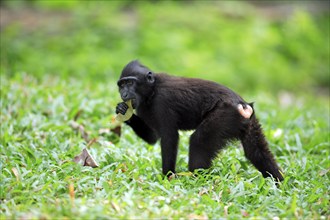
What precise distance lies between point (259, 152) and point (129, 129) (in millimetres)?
2670

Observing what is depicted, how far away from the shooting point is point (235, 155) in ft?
23.8

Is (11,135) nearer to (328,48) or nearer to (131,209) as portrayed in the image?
(131,209)

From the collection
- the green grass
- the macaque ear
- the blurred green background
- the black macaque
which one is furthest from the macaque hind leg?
the blurred green background

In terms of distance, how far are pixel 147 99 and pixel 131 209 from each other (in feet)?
6.95

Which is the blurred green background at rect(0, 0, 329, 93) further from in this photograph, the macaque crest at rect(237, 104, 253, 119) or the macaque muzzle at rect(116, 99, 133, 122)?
the macaque crest at rect(237, 104, 253, 119)

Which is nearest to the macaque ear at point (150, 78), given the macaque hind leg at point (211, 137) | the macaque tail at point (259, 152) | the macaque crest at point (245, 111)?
the macaque hind leg at point (211, 137)

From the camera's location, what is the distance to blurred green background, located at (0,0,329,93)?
45.6 feet

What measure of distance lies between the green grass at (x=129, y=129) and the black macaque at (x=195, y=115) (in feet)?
0.81

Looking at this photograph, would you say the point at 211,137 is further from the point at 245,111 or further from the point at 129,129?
the point at 129,129

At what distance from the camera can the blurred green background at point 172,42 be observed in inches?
547

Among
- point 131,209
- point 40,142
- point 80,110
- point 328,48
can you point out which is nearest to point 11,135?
point 40,142

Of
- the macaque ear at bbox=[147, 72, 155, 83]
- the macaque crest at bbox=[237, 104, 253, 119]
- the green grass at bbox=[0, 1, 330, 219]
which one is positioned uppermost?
the macaque ear at bbox=[147, 72, 155, 83]

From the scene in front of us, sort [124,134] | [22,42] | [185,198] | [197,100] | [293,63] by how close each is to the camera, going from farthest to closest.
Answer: [293,63] → [22,42] → [124,134] → [197,100] → [185,198]

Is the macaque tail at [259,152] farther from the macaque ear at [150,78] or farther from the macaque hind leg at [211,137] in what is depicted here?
the macaque ear at [150,78]
